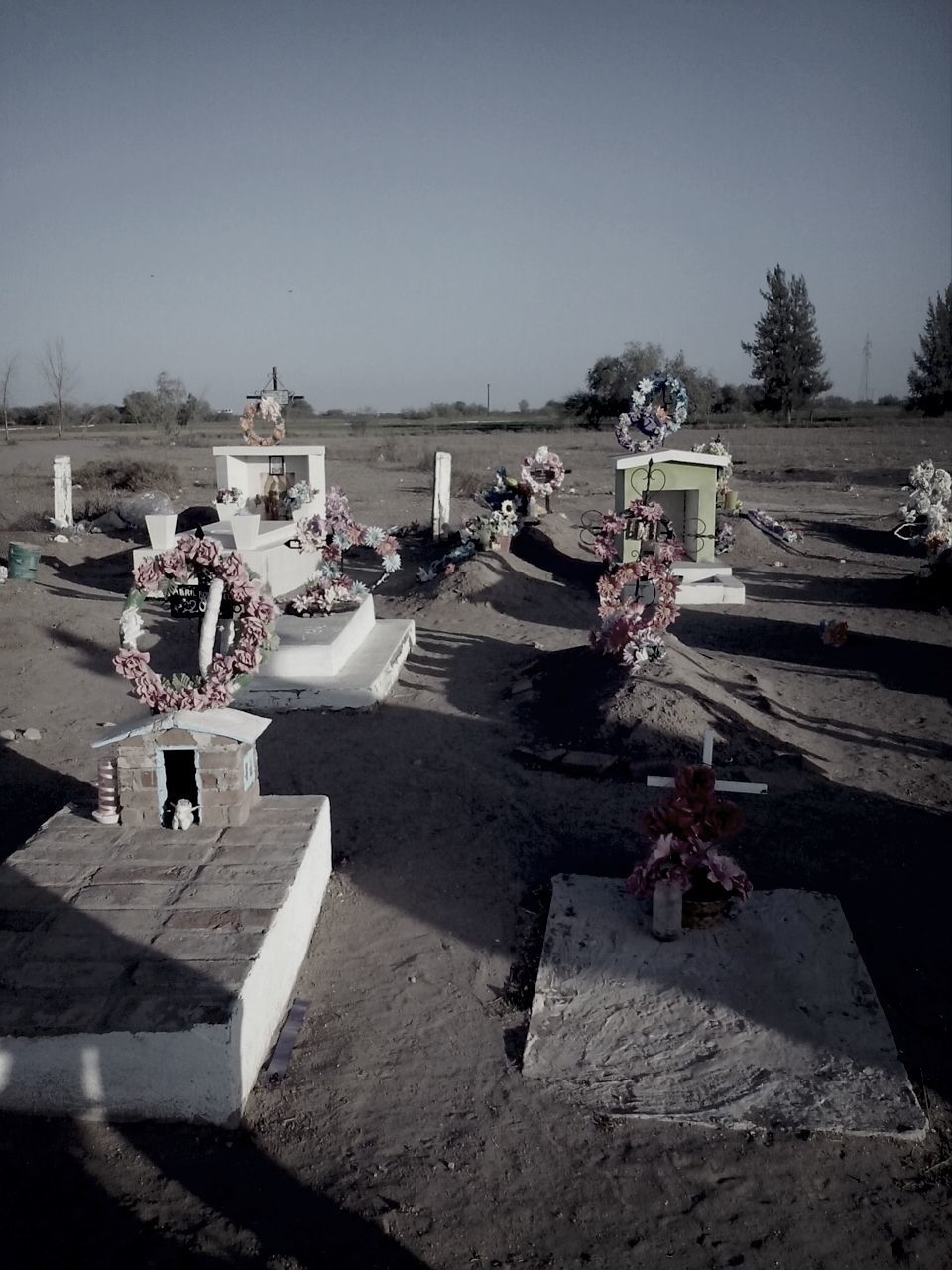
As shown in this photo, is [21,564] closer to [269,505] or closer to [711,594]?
[269,505]

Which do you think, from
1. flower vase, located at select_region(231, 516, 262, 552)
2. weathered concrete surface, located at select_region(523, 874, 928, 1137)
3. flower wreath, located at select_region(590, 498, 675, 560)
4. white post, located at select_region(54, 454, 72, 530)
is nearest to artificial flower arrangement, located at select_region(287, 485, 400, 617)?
flower vase, located at select_region(231, 516, 262, 552)

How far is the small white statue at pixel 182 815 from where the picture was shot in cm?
573

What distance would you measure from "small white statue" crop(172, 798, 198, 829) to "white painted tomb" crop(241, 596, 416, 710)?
310 centimetres

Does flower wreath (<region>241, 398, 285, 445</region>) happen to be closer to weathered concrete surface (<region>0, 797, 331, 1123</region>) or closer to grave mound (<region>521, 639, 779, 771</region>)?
grave mound (<region>521, 639, 779, 771</region>)

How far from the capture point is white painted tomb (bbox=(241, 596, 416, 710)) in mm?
9656

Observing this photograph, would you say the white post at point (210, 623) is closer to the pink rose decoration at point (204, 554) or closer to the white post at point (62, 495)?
the pink rose decoration at point (204, 554)

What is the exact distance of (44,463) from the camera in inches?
1368

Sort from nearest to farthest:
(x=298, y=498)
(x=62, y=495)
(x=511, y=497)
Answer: (x=298, y=498) < (x=511, y=497) < (x=62, y=495)

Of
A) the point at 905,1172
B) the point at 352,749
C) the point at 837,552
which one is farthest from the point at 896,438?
the point at 905,1172

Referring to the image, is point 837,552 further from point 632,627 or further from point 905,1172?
point 905,1172

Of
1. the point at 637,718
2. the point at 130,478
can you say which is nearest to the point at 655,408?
the point at 637,718

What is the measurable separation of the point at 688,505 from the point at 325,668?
8491 millimetres

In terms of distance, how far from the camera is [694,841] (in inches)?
219

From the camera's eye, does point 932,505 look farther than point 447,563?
No
